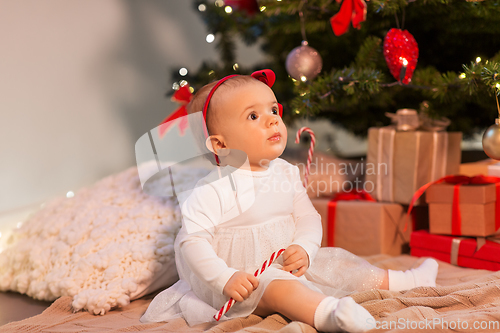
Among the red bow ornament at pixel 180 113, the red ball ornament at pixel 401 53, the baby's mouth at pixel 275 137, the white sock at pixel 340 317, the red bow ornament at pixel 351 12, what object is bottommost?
the white sock at pixel 340 317

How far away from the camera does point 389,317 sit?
2.77 ft

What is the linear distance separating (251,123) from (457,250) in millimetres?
808

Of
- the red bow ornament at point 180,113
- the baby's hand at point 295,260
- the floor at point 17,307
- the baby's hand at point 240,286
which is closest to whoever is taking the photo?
the baby's hand at point 240,286

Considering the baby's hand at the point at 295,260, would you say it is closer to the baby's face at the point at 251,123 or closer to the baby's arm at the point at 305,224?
the baby's arm at the point at 305,224

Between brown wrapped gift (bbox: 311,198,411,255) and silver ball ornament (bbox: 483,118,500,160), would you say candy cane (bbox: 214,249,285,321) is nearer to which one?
brown wrapped gift (bbox: 311,198,411,255)

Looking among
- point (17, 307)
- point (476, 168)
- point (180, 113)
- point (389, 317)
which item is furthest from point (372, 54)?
point (17, 307)

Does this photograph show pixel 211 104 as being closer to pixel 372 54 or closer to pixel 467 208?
pixel 372 54

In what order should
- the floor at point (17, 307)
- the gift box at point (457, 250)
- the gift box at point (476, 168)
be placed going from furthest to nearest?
the gift box at point (476, 168) → the gift box at point (457, 250) → the floor at point (17, 307)

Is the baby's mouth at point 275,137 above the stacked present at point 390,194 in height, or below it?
above

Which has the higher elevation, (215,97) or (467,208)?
(215,97)

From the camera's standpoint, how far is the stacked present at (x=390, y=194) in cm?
141

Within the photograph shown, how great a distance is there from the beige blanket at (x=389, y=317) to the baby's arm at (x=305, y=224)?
160 millimetres

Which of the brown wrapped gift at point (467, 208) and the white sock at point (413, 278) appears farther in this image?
the brown wrapped gift at point (467, 208)

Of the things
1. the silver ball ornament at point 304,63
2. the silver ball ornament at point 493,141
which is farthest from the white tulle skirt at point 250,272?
the silver ball ornament at point 304,63
